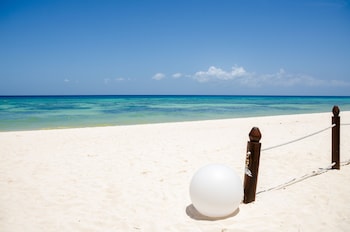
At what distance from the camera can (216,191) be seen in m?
3.30

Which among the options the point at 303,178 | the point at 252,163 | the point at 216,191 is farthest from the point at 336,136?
the point at 216,191

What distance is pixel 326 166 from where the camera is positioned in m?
5.99

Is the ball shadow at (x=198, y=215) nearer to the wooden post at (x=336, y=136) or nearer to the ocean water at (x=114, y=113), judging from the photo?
the wooden post at (x=336, y=136)

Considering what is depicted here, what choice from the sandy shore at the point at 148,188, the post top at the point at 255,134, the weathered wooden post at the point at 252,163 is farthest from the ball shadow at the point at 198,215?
the post top at the point at 255,134

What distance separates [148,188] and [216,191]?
6.04ft

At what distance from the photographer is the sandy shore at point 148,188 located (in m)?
3.48

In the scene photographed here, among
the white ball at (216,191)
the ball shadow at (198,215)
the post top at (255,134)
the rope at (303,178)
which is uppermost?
the post top at (255,134)

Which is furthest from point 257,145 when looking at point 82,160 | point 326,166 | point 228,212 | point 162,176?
point 82,160

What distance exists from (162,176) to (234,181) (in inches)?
91.8

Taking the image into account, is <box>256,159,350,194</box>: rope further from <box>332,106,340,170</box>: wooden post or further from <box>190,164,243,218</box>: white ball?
<box>190,164,243,218</box>: white ball

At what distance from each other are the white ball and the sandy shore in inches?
6.8

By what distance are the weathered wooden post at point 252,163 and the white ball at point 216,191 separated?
0.42 metres

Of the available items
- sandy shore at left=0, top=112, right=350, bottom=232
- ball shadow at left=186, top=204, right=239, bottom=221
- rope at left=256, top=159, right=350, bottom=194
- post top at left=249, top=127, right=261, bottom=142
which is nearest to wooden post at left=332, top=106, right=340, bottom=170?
rope at left=256, top=159, right=350, bottom=194

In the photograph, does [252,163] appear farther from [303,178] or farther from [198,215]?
[303,178]
